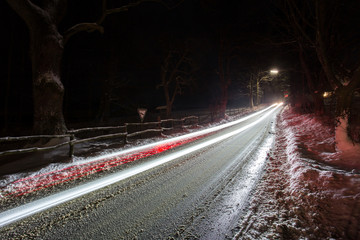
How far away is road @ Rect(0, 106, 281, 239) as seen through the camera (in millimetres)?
2590

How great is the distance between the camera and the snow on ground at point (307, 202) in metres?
2.45

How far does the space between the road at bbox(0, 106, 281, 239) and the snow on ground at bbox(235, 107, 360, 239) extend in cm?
31

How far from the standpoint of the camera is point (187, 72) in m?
20.8

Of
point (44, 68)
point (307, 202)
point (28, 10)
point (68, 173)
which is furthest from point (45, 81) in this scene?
point (307, 202)

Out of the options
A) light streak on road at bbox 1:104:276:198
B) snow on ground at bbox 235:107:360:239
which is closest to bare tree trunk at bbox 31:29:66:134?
light streak on road at bbox 1:104:276:198

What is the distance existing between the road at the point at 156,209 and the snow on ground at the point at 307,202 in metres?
0.31

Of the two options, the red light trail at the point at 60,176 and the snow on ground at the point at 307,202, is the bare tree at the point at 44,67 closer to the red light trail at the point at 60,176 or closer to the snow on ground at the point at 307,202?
the red light trail at the point at 60,176

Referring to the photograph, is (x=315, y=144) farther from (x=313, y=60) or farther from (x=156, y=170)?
(x=313, y=60)

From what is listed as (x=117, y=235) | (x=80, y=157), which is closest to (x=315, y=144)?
(x=117, y=235)

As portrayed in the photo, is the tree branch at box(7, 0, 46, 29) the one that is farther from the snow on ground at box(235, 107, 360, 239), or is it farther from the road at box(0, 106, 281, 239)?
the snow on ground at box(235, 107, 360, 239)

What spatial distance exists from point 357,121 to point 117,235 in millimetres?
12082

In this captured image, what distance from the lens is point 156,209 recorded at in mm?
3154

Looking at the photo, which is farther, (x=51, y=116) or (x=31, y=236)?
(x=51, y=116)

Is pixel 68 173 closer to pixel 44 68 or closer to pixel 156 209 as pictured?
pixel 156 209
